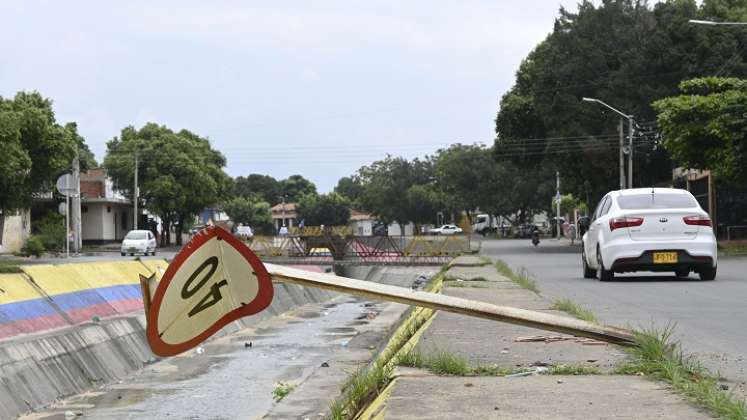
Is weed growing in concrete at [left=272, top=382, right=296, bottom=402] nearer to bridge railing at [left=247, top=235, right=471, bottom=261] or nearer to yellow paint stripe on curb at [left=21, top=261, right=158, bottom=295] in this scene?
yellow paint stripe on curb at [left=21, top=261, right=158, bottom=295]

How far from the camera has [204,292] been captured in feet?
19.8

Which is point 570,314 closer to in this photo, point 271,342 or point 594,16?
point 271,342

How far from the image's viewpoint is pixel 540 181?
80.8 meters

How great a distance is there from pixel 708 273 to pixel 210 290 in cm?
1343

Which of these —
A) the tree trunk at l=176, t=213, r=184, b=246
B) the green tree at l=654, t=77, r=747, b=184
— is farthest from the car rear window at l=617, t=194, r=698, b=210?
the tree trunk at l=176, t=213, r=184, b=246

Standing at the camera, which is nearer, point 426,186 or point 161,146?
point 161,146

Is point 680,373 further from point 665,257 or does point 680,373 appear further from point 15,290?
point 15,290

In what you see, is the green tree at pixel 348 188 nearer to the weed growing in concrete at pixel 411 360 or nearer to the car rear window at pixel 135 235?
the car rear window at pixel 135 235

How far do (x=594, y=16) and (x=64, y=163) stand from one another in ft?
79.7

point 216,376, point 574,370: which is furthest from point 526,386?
point 216,376

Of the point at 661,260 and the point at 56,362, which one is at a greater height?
the point at 661,260

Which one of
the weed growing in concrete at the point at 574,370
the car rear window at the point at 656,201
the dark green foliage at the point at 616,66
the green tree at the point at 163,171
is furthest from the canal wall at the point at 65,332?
the green tree at the point at 163,171

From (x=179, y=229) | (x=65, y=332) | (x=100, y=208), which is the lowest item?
(x=65, y=332)

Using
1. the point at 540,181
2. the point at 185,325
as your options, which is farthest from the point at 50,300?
the point at 540,181
